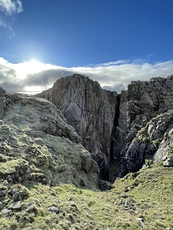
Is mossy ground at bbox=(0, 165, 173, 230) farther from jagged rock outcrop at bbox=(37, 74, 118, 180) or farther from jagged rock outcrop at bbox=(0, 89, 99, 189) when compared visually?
jagged rock outcrop at bbox=(37, 74, 118, 180)

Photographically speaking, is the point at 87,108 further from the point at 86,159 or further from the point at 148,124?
the point at 86,159

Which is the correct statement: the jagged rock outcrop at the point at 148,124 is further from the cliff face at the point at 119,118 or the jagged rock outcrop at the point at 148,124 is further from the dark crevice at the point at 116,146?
the dark crevice at the point at 116,146

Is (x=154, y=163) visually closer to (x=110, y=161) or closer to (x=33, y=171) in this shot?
(x=33, y=171)

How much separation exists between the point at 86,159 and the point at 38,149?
1899 cm

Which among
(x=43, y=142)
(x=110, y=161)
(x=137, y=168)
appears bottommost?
(x=110, y=161)

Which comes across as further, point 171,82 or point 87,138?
point 87,138

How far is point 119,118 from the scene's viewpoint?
5443 inches

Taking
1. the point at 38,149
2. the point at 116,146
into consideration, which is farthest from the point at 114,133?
the point at 38,149

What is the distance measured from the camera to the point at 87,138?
11431 cm

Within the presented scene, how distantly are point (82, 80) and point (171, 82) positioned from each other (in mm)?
44219

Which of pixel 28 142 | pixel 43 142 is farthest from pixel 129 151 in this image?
pixel 28 142

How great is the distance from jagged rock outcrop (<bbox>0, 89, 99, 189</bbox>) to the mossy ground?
4.79m

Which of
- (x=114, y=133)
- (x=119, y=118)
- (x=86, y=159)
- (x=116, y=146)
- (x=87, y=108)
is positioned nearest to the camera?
(x=86, y=159)

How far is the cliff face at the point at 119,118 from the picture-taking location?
74.2 m
